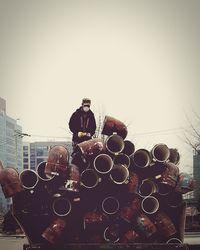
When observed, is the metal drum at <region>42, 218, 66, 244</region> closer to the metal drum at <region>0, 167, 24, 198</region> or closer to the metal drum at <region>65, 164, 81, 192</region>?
the metal drum at <region>65, 164, 81, 192</region>

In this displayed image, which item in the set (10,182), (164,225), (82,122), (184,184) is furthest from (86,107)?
(164,225)

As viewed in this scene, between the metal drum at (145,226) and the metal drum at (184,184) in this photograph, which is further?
the metal drum at (184,184)

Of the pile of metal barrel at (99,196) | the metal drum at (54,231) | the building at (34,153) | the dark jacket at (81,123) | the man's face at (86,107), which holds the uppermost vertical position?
the man's face at (86,107)

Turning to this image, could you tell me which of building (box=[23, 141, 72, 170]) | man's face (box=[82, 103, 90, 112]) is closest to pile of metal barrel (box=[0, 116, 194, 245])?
man's face (box=[82, 103, 90, 112])

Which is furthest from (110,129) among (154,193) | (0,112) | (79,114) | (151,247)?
(0,112)

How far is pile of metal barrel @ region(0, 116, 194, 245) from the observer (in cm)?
616

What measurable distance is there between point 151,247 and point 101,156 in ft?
5.26

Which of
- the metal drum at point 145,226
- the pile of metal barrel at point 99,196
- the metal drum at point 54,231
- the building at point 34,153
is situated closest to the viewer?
the metal drum at point 54,231

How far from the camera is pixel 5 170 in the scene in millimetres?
6352

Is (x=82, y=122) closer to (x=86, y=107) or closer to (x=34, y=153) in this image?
(x=86, y=107)

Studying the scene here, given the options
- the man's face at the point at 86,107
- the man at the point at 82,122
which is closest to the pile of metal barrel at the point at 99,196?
the man at the point at 82,122

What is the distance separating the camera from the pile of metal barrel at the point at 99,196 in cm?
616

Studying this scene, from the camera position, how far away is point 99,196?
20.9 feet

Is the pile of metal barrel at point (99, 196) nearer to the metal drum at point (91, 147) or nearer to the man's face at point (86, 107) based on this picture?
the metal drum at point (91, 147)
